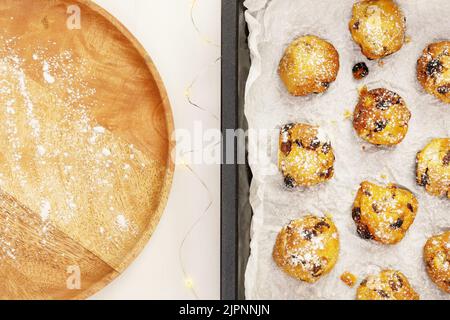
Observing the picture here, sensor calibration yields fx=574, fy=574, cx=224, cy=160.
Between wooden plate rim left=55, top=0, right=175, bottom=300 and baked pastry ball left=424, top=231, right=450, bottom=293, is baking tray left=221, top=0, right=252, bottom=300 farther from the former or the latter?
baked pastry ball left=424, top=231, right=450, bottom=293

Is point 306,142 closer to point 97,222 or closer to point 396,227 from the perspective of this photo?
point 396,227

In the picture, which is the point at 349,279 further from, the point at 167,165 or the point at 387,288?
the point at 167,165

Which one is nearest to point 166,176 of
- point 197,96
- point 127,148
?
point 127,148

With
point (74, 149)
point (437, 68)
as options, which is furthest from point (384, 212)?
point (74, 149)

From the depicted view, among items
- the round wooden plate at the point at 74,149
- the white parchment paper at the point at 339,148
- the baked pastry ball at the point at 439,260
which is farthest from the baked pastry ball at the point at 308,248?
the round wooden plate at the point at 74,149

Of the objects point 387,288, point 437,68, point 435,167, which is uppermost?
point 437,68

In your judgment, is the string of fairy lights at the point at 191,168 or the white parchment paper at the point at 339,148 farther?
the string of fairy lights at the point at 191,168

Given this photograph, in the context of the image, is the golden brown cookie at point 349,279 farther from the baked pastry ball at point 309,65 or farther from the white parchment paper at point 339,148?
the baked pastry ball at point 309,65
